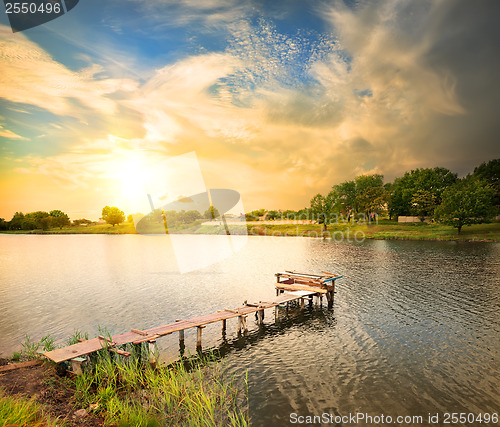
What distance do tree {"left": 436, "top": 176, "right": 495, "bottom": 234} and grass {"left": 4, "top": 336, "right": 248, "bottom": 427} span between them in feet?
Answer: 301

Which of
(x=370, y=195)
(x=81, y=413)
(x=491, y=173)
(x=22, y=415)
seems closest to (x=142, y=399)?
(x=81, y=413)

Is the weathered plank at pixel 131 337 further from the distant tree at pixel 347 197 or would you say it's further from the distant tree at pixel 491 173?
the distant tree at pixel 347 197

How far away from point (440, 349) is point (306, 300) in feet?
41.3

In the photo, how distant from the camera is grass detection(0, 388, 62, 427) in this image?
8264 millimetres

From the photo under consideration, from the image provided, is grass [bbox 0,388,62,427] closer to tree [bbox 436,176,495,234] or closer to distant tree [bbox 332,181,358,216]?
tree [bbox 436,176,495,234]

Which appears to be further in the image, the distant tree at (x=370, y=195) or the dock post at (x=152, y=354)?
the distant tree at (x=370, y=195)

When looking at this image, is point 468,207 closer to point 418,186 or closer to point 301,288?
point 418,186

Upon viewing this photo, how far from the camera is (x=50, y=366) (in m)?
13.1

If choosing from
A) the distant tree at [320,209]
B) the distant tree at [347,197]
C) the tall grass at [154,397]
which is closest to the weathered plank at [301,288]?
the tall grass at [154,397]

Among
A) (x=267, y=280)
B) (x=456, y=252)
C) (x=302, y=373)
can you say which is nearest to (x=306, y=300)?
(x=267, y=280)

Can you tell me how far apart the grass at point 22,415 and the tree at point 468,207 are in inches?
3836

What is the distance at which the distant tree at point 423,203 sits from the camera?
108 metres

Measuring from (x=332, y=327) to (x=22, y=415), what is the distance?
17.1 m

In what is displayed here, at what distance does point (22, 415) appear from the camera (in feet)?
28.1
